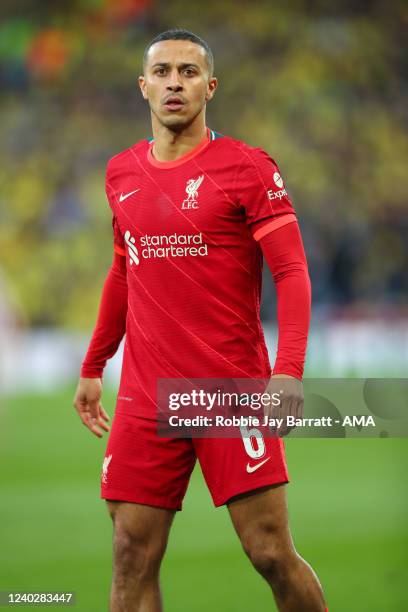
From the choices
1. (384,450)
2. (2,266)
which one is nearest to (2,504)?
(384,450)

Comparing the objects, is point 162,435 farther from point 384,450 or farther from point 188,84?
point 384,450

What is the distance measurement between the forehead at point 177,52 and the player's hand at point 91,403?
1.24 metres

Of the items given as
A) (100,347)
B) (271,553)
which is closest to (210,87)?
(100,347)

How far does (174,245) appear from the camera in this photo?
3.99 m

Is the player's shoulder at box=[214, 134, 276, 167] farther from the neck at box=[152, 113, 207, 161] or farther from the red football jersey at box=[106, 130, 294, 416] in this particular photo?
the neck at box=[152, 113, 207, 161]

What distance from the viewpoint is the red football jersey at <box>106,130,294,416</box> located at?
3.93 meters

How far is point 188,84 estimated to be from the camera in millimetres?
4047

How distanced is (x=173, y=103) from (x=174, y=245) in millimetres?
496

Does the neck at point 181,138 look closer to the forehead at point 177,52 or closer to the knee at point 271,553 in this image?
the forehead at point 177,52

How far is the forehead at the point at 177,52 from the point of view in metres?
4.06

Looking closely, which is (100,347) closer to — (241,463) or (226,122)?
(241,463)

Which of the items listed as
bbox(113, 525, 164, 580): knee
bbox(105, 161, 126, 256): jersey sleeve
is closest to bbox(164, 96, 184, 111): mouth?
bbox(105, 161, 126, 256): jersey sleeve

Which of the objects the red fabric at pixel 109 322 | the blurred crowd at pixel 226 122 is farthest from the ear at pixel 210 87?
the blurred crowd at pixel 226 122

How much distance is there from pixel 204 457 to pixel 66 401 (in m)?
13.5
